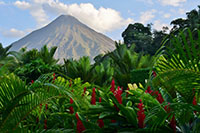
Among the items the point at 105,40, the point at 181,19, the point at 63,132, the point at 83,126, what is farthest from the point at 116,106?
the point at 105,40

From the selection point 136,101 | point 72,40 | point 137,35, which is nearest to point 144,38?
point 137,35

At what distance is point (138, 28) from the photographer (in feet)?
111

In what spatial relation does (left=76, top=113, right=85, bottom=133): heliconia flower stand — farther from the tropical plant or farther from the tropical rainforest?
the tropical plant

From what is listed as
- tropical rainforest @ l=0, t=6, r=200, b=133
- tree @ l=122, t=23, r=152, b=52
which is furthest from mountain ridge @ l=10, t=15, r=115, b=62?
tropical rainforest @ l=0, t=6, r=200, b=133

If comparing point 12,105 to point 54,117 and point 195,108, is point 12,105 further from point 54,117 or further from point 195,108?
point 195,108

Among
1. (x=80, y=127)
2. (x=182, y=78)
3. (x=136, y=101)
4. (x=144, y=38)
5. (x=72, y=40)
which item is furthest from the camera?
(x=72, y=40)

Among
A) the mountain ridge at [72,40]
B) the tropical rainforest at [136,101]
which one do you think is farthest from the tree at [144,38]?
the mountain ridge at [72,40]

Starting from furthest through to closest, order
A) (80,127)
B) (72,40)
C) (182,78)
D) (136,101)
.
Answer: (72,40)
(136,101)
(80,127)
(182,78)

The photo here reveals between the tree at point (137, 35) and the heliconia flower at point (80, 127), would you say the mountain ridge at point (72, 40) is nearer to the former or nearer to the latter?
the tree at point (137, 35)

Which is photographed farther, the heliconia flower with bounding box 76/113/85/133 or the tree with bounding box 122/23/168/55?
the tree with bounding box 122/23/168/55

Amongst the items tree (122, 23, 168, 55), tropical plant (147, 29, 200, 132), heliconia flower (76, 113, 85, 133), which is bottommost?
heliconia flower (76, 113, 85, 133)

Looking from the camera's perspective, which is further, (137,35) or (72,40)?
(72,40)

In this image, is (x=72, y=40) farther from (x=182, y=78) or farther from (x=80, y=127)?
(x=182, y=78)

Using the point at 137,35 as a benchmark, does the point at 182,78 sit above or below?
below
